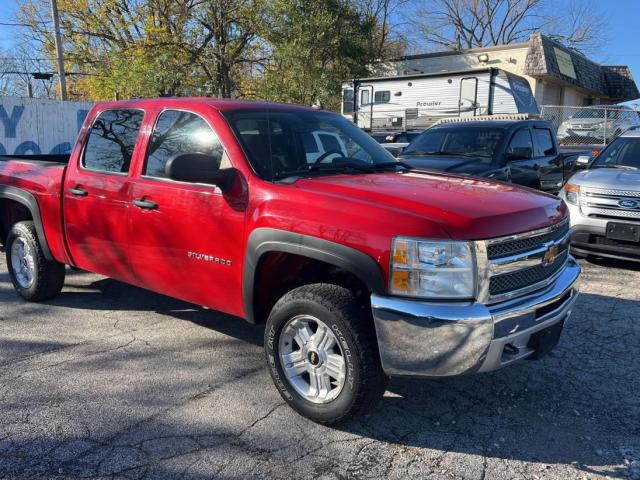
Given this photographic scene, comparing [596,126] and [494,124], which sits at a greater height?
[494,124]

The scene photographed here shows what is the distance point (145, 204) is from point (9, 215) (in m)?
2.62

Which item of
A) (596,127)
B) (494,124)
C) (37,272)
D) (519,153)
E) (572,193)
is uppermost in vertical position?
(494,124)

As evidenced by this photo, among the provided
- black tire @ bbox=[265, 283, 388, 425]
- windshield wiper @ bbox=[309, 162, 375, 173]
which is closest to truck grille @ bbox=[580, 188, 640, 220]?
windshield wiper @ bbox=[309, 162, 375, 173]

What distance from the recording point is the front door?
14750mm

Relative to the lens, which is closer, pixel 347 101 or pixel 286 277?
pixel 286 277

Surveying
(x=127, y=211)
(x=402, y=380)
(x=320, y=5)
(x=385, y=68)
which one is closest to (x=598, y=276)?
(x=402, y=380)

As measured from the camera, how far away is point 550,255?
3305 millimetres

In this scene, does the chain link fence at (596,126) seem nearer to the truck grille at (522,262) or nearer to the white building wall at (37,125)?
the white building wall at (37,125)

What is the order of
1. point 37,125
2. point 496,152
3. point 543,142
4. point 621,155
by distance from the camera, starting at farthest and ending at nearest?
1. point 37,125
2. point 543,142
3. point 496,152
4. point 621,155

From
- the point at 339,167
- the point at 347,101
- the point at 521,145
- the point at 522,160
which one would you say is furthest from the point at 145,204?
the point at 347,101

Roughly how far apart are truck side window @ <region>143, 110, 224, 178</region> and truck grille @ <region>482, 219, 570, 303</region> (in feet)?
6.29

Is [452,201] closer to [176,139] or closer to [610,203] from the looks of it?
[176,139]

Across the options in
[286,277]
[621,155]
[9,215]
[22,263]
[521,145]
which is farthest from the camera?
[521,145]

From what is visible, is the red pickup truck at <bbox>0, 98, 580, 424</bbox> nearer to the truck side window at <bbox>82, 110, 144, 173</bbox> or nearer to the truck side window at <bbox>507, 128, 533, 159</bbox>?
the truck side window at <bbox>82, 110, 144, 173</bbox>
